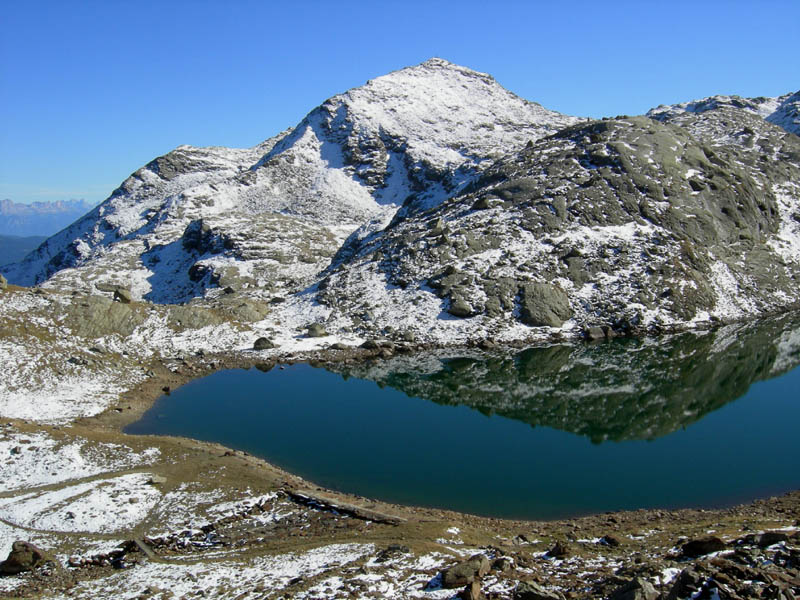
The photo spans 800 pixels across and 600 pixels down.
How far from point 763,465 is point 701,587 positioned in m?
19.2

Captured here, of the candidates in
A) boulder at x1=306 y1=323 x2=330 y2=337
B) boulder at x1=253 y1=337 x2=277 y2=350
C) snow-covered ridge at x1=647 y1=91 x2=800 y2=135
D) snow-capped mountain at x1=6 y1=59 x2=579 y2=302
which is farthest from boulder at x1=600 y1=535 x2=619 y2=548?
snow-covered ridge at x1=647 y1=91 x2=800 y2=135

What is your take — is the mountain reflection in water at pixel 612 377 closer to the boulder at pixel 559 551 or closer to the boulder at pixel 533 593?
the boulder at pixel 559 551

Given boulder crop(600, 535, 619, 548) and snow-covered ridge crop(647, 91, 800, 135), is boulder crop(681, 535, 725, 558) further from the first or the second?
snow-covered ridge crop(647, 91, 800, 135)

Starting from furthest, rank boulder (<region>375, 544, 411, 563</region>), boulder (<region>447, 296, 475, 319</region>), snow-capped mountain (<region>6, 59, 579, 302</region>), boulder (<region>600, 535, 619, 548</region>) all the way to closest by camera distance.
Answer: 1. snow-capped mountain (<region>6, 59, 579, 302</region>)
2. boulder (<region>447, 296, 475, 319</region>)
3. boulder (<region>600, 535, 619, 548</region>)
4. boulder (<region>375, 544, 411, 563</region>)

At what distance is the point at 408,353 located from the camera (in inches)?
2088

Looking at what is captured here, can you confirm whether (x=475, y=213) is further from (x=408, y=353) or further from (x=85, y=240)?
(x=85, y=240)

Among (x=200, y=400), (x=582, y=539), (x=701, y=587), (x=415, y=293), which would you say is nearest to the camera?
(x=701, y=587)

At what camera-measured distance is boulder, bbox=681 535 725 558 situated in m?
16.2

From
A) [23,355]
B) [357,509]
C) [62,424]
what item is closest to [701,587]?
[357,509]

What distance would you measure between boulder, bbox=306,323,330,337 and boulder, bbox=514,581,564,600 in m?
43.0

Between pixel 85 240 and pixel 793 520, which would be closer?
pixel 793 520

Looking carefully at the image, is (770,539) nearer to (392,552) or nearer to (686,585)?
(686,585)

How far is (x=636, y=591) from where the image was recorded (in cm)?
1317

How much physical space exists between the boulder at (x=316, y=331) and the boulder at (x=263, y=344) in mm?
4509
